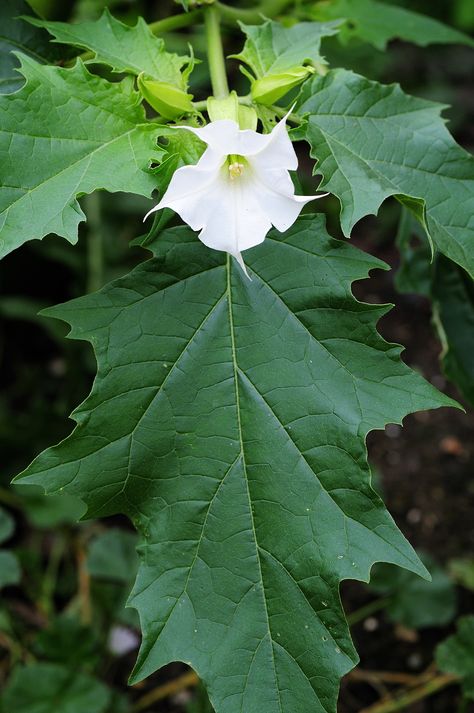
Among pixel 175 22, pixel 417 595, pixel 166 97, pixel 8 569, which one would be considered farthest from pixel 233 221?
pixel 417 595

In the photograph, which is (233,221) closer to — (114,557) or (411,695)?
(114,557)

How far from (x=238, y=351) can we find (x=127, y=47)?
353 mm

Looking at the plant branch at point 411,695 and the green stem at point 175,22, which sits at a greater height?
the green stem at point 175,22

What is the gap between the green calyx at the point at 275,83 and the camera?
84cm

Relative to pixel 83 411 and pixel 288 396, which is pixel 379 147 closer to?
pixel 288 396

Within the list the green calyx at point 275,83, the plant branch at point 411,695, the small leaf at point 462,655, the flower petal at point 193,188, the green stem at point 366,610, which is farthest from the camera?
the green stem at point 366,610

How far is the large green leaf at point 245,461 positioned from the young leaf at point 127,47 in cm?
17

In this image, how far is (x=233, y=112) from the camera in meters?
0.81

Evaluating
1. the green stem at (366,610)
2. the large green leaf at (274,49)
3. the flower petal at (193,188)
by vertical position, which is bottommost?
the green stem at (366,610)

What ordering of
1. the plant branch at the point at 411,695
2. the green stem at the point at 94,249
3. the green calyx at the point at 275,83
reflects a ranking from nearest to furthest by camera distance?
the green calyx at the point at 275,83 → the plant branch at the point at 411,695 → the green stem at the point at 94,249

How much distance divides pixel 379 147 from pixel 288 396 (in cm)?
29

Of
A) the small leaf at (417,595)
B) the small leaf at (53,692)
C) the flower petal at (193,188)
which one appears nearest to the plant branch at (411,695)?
the small leaf at (417,595)

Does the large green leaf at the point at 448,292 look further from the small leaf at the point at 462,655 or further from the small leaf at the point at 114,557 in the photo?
the small leaf at the point at 114,557

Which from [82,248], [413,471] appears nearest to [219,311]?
[413,471]
